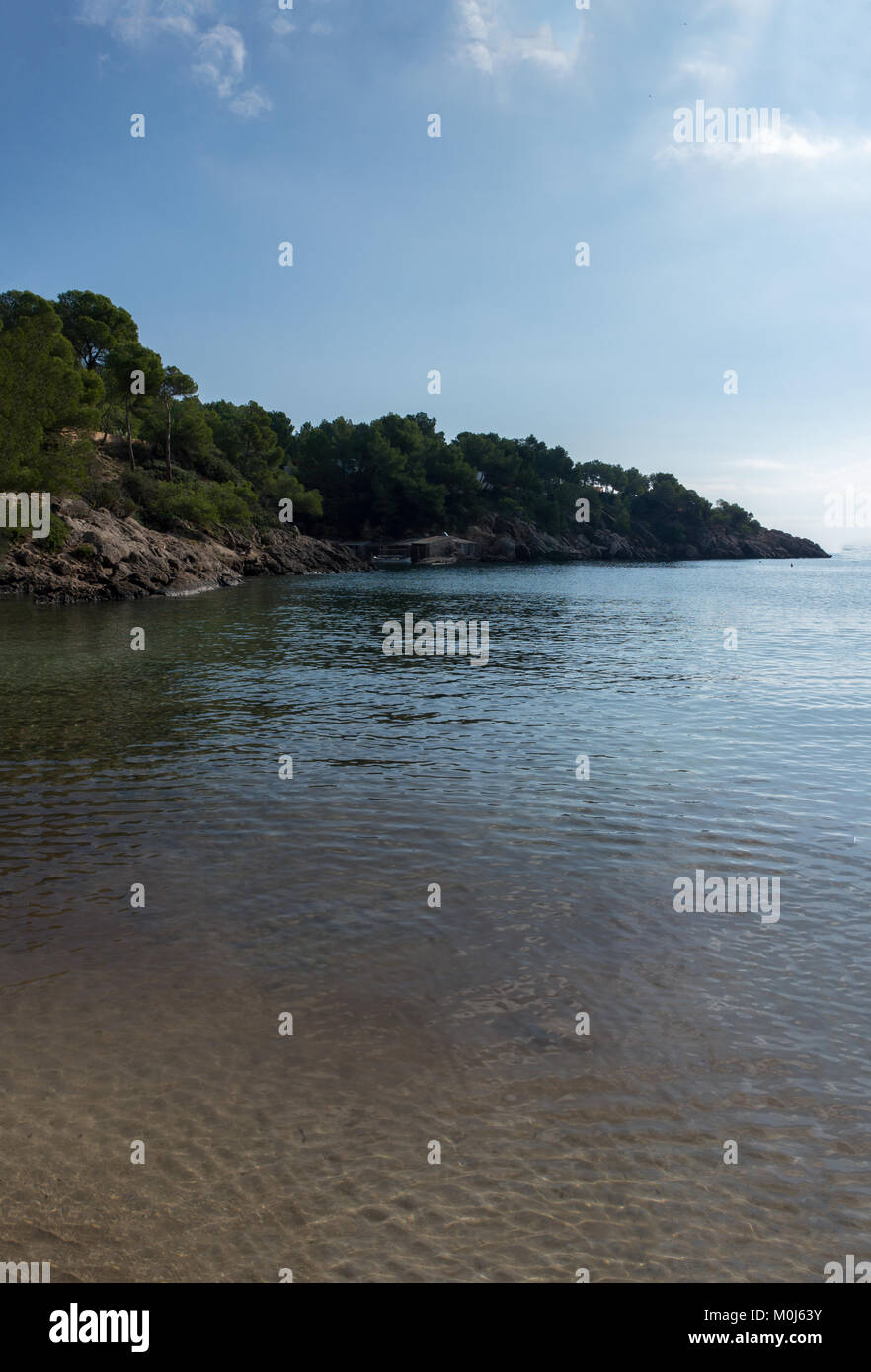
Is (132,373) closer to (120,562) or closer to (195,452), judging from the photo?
(195,452)

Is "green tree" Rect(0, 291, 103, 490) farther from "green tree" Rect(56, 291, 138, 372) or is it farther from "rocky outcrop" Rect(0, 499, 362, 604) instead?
"green tree" Rect(56, 291, 138, 372)

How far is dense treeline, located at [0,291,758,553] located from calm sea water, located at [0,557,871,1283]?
46.8 meters

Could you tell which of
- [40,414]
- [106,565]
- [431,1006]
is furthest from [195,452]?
[431,1006]

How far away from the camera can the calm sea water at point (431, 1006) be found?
4871mm

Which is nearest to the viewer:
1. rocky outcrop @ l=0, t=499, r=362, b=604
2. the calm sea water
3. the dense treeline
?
the calm sea water

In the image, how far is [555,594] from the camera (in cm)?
7406

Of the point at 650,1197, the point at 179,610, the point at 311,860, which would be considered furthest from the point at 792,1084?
the point at 179,610

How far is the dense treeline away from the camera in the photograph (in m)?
57.8

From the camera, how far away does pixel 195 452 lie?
98.2 meters

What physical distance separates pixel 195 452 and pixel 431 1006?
326ft

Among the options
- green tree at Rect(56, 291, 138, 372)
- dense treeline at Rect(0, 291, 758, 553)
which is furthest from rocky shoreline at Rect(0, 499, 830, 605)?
green tree at Rect(56, 291, 138, 372)

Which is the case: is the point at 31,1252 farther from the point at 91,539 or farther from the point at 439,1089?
the point at 91,539
